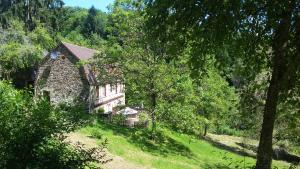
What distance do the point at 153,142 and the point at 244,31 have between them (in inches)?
869

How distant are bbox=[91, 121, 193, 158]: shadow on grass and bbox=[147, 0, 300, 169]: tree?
18.7 m

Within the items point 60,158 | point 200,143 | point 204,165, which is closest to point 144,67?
point 204,165

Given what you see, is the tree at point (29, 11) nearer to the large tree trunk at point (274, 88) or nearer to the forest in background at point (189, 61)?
the forest in background at point (189, 61)

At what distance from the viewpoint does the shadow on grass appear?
26969 mm

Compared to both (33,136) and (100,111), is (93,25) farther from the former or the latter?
(33,136)

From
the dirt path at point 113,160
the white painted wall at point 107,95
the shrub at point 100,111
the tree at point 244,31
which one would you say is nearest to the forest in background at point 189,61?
the tree at point 244,31

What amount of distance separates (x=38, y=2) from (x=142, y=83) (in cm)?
5281

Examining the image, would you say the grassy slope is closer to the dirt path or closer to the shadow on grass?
the shadow on grass

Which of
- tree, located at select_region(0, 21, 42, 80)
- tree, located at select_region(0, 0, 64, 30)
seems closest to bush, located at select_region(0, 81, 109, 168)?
tree, located at select_region(0, 21, 42, 80)

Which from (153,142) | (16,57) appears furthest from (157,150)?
Result: (16,57)

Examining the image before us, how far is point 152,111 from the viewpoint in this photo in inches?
1101

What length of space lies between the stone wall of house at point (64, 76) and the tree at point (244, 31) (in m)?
31.3

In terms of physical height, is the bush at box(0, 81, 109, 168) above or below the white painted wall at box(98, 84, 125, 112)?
above

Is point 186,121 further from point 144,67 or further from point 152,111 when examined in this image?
point 144,67
